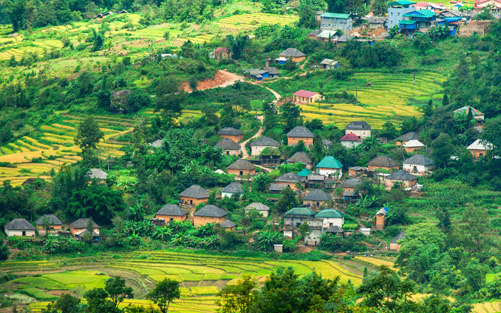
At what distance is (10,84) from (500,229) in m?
44.3

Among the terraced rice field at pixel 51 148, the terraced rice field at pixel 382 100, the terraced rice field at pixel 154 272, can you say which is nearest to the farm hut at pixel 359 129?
the terraced rice field at pixel 382 100

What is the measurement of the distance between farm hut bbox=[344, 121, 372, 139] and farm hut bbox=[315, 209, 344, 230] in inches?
379

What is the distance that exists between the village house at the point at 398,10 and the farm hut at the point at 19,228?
36466 mm

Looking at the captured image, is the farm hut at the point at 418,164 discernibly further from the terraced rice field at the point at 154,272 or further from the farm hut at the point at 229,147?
the farm hut at the point at 229,147

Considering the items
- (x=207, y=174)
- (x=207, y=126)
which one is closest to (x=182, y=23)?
(x=207, y=126)

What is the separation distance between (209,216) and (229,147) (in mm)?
8168

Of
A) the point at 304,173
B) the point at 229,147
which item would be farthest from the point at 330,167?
the point at 229,147

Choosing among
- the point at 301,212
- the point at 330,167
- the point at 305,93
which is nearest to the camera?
the point at 301,212

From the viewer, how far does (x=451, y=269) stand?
4278 centimetres

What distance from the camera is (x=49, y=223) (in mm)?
49000

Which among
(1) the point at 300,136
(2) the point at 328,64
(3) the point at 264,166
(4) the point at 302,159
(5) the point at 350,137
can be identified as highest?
(2) the point at 328,64

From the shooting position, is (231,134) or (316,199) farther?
(231,134)

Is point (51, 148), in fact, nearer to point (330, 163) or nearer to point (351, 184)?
point (330, 163)

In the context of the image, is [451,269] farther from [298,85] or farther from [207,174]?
[298,85]
